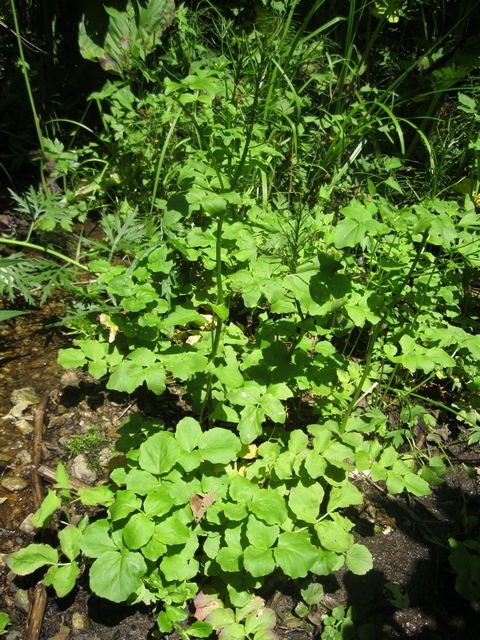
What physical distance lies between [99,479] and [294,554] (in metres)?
0.83

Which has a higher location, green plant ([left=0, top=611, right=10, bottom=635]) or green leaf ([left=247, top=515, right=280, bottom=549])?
green leaf ([left=247, top=515, right=280, bottom=549])

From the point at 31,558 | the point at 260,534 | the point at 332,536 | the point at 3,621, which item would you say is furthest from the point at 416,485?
the point at 3,621

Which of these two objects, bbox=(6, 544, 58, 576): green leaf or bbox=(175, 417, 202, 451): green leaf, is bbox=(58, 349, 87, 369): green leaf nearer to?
bbox=(175, 417, 202, 451): green leaf

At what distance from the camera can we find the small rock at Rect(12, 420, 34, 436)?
1.88 meters

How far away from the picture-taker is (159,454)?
1392 millimetres

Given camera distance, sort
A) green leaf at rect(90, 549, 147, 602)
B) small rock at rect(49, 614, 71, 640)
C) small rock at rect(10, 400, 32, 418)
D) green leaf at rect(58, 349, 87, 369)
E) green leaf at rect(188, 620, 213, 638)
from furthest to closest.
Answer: small rock at rect(10, 400, 32, 418), green leaf at rect(58, 349, 87, 369), small rock at rect(49, 614, 71, 640), green leaf at rect(188, 620, 213, 638), green leaf at rect(90, 549, 147, 602)

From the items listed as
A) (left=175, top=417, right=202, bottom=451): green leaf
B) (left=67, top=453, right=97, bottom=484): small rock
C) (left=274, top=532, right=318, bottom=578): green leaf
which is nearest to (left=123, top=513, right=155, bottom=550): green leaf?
(left=175, top=417, right=202, bottom=451): green leaf

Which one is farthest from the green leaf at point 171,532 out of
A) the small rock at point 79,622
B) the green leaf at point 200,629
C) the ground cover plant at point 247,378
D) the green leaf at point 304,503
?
the small rock at point 79,622

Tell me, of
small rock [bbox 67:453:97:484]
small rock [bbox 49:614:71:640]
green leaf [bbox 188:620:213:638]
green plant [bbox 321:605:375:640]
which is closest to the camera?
green leaf [bbox 188:620:213:638]

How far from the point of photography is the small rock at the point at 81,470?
179 cm

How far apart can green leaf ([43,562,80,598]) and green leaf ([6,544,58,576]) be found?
3 cm

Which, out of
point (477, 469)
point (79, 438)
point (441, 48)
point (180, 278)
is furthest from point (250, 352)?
point (441, 48)

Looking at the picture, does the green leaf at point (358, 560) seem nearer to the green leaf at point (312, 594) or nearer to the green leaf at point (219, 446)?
the green leaf at point (312, 594)

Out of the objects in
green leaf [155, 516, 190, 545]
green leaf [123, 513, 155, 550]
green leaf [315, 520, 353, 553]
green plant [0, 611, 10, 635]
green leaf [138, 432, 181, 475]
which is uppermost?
green leaf [138, 432, 181, 475]
